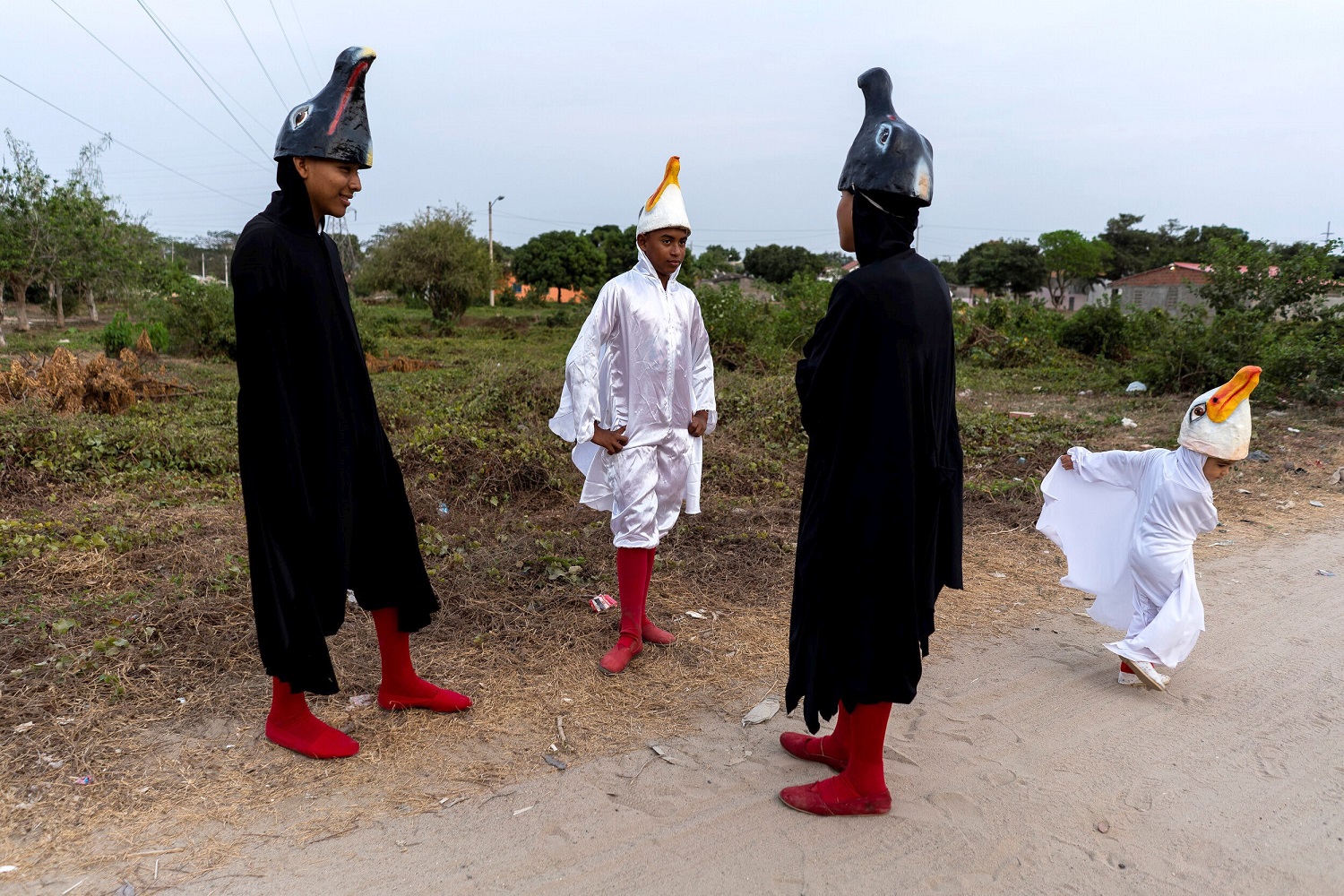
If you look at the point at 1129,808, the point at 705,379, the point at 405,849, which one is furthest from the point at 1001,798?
the point at 705,379

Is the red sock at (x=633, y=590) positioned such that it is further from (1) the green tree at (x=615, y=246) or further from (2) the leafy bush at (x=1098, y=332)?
(1) the green tree at (x=615, y=246)

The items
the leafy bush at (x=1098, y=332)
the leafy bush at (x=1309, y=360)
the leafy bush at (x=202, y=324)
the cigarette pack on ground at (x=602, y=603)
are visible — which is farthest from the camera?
the leafy bush at (x=202, y=324)

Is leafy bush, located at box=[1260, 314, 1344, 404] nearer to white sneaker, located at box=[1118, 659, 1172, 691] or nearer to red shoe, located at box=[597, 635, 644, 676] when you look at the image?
white sneaker, located at box=[1118, 659, 1172, 691]

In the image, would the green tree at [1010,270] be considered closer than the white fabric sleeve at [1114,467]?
No

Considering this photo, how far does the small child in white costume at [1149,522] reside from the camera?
3627 mm

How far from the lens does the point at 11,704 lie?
10.3 feet

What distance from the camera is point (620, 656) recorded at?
3.73 meters

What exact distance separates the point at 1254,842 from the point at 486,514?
4.66 metres

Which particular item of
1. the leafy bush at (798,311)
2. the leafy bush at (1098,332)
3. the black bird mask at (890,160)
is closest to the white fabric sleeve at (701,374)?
the black bird mask at (890,160)

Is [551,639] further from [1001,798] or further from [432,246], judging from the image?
[432,246]

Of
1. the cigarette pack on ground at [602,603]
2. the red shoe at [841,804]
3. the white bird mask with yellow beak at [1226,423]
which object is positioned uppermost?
the white bird mask with yellow beak at [1226,423]

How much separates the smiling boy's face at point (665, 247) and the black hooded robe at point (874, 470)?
1367mm

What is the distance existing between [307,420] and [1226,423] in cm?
363

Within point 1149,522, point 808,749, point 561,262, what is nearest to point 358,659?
point 808,749
